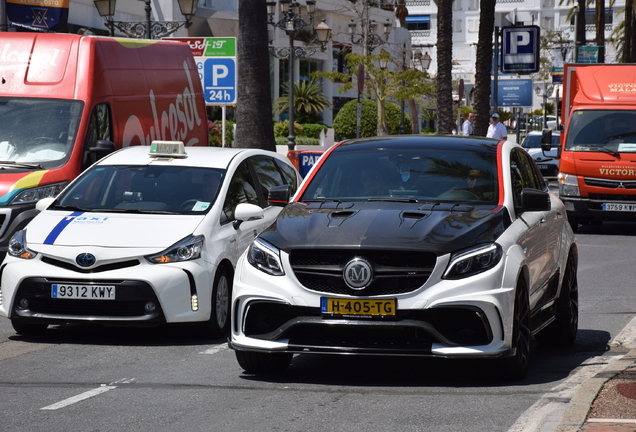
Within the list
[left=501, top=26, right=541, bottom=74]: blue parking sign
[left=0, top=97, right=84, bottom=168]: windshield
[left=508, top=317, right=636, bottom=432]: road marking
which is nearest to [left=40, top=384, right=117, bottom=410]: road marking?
[left=508, top=317, right=636, bottom=432]: road marking

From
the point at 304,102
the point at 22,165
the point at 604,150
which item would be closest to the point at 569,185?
the point at 604,150

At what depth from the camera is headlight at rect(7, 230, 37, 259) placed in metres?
8.70

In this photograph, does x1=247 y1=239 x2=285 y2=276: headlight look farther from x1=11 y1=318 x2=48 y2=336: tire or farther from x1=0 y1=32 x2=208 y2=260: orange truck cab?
x1=0 y1=32 x2=208 y2=260: orange truck cab

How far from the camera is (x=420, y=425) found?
5922 mm

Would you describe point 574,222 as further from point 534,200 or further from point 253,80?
point 534,200

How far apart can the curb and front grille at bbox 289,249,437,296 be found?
3.66 ft

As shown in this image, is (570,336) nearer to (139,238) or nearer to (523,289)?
(523,289)

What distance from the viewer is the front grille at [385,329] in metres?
6.65

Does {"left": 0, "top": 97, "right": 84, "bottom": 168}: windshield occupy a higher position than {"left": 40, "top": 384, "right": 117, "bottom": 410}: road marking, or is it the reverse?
{"left": 0, "top": 97, "right": 84, "bottom": 168}: windshield

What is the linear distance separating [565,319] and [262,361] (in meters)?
2.64

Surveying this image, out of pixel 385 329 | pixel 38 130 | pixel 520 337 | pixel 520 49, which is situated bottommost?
pixel 520 337

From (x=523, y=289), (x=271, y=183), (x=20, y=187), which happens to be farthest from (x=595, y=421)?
(x=20, y=187)

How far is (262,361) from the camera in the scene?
7.27 metres

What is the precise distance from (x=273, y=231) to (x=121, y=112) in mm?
7088
